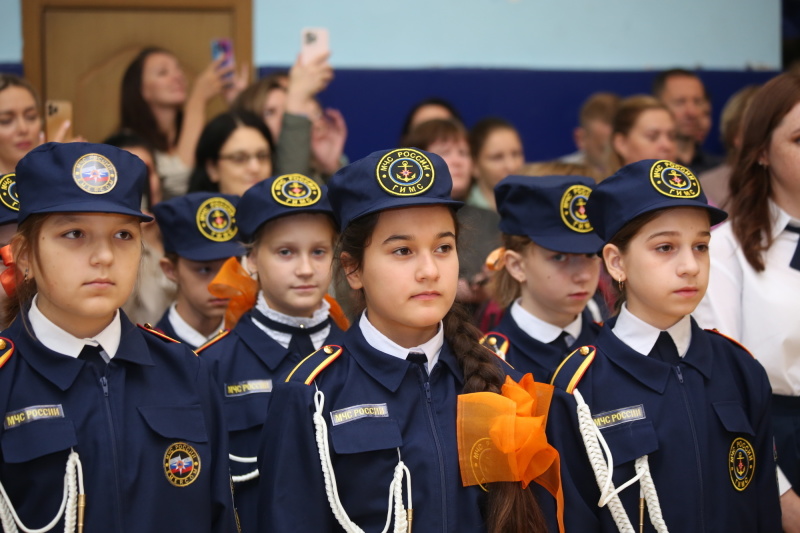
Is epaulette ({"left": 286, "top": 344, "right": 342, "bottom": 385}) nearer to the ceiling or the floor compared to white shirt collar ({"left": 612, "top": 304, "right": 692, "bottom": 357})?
nearer to the floor

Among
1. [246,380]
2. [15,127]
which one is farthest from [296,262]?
[15,127]

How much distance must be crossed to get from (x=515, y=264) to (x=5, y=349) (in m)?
2.04

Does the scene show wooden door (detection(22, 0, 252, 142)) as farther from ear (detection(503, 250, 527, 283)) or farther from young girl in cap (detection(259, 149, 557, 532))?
young girl in cap (detection(259, 149, 557, 532))

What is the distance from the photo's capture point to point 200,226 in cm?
392

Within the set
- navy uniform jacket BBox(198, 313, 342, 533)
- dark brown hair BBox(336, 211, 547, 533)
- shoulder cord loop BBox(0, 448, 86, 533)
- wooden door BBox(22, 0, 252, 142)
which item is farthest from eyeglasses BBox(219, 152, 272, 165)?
shoulder cord loop BBox(0, 448, 86, 533)

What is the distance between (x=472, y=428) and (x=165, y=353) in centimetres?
91

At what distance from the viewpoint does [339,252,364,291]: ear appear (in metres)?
2.76

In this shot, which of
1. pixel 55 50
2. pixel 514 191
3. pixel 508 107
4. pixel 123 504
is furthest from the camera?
pixel 508 107

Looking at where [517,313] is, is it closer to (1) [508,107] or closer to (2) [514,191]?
(2) [514,191]

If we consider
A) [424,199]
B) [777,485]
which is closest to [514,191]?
[424,199]

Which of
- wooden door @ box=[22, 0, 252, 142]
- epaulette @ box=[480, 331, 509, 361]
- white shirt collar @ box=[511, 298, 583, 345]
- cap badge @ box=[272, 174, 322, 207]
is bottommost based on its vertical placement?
epaulette @ box=[480, 331, 509, 361]

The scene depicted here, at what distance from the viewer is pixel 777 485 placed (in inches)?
110

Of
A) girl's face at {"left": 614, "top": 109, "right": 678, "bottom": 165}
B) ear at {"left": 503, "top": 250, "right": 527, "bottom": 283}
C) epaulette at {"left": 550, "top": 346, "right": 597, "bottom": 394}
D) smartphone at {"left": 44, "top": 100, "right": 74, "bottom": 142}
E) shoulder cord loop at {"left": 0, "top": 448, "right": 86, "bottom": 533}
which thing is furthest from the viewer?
girl's face at {"left": 614, "top": 109, "right": 678, "bottom": 165}

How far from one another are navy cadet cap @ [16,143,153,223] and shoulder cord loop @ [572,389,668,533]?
1.41 m
